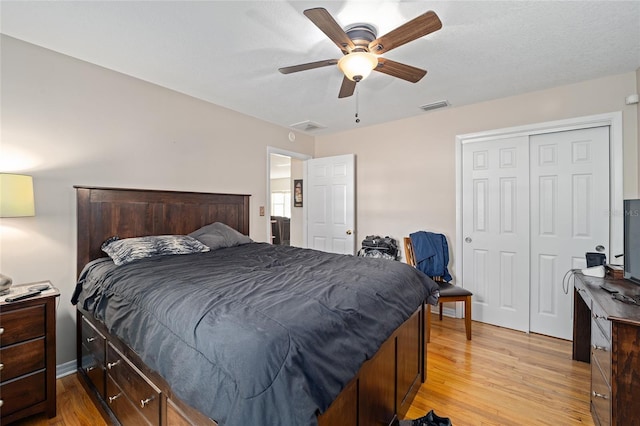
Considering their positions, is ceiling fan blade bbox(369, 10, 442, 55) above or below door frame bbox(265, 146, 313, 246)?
above

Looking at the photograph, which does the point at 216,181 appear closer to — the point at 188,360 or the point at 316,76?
the point at 316,76

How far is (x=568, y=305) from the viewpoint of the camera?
9.47 feet

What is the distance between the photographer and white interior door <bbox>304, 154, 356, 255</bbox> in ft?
13.9

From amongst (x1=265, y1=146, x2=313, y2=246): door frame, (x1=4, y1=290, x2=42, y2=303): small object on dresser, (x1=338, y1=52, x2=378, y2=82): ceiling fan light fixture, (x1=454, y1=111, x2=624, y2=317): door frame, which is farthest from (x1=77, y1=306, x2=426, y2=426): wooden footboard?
(x1=265, y1=146, x2=313, y2=246): door frame

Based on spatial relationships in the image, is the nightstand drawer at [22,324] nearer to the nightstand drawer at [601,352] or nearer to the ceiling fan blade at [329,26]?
the ceiling fan blade at [329,26]

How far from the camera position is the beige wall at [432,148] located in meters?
2.66

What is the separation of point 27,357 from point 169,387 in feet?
4.01

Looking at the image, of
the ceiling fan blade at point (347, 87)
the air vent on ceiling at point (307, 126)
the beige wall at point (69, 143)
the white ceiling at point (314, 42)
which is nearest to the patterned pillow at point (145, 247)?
Result: the beige wall at point (69, 143)

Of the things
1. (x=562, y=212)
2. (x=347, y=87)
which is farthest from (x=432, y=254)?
(x=347, y=87)

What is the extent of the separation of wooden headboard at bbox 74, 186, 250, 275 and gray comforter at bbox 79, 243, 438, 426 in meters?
0.59

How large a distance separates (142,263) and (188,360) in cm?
126

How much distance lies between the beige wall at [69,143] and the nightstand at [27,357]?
503mm

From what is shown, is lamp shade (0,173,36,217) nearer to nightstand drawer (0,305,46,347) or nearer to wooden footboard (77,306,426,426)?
nightstand drawer (0,305,46,347)

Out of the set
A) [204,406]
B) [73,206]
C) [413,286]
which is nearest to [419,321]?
[413,286]
